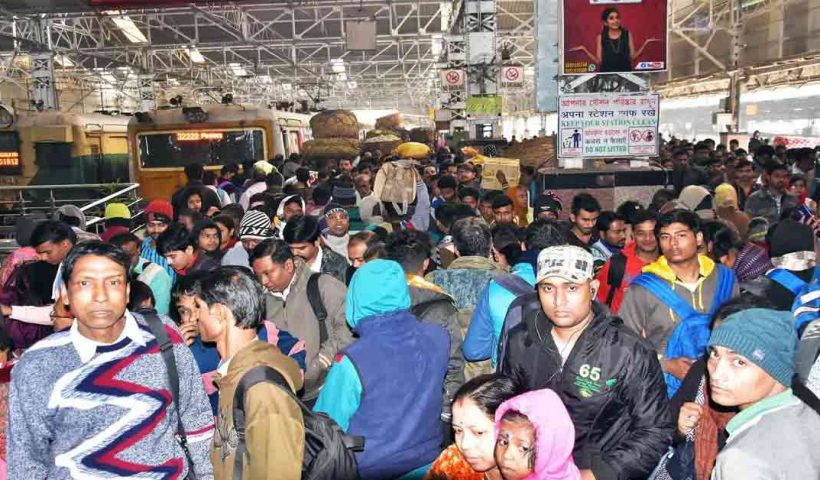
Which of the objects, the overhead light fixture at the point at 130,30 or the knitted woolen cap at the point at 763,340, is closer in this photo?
the knitted woolen cap at the point at 763,340

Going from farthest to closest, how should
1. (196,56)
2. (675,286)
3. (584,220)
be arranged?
(196,56)
(584,220)
(675,286)

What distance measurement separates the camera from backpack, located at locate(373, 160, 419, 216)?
891cm

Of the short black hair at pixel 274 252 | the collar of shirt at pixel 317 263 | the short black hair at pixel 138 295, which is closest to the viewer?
the short black hair at pixel 138 295

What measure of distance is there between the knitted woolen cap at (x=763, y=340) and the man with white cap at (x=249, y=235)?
417 cm

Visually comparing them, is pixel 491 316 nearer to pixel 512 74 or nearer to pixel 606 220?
pixel 606 220

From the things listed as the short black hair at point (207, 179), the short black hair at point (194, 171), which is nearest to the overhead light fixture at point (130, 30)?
the short black hair at point (207, 179)

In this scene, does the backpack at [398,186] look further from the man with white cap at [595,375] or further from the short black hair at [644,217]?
the man with white cap at [595,375]

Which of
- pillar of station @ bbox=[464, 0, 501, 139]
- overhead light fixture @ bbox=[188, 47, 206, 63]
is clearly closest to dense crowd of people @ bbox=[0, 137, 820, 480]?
pillar of station @ bbox=[464, 0, 501, 139]

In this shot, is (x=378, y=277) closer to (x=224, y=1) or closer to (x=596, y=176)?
(x=596, y=176)

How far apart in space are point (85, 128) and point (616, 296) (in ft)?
54.3

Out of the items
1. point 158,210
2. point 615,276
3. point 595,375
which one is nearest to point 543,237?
point 615,276

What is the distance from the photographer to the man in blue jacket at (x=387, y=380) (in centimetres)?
337

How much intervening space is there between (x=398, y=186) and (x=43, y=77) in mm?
18011

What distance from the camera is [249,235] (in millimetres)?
6277
